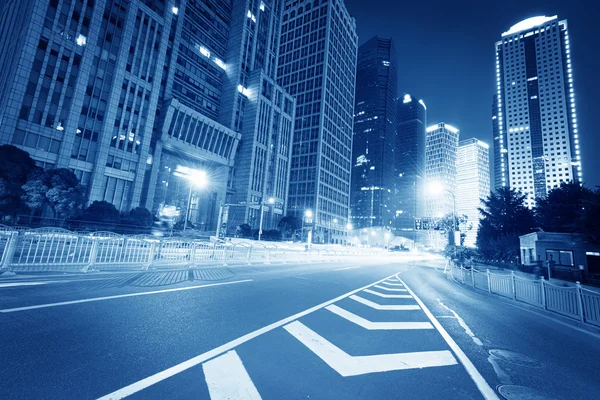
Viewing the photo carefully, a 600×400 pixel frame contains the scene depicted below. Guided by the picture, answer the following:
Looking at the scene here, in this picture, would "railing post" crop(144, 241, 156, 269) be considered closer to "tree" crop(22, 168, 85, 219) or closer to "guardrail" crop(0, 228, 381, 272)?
"guardrail" crop(0, 228, 381, 272)

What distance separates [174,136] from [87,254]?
54.3 m

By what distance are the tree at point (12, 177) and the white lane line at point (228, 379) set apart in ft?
125

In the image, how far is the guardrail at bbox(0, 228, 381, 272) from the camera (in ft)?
28.2

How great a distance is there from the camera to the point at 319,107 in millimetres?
97562

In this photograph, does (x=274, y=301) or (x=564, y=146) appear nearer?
(x=274, y=301)

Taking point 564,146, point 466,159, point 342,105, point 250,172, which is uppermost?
point 466,159

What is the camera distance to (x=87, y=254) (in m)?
10.6

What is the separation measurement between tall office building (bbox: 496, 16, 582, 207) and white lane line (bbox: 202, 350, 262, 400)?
5808 inches

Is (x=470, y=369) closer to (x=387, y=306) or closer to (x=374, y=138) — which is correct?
(x=387, y=306)

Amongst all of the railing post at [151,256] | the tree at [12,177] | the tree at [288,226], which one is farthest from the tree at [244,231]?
the railing post at [151,256]

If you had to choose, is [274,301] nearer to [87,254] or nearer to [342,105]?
[87,254]

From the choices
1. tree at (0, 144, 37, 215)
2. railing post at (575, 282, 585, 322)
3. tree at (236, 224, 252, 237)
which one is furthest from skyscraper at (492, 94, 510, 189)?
tree at (0, 144, 37, 215)

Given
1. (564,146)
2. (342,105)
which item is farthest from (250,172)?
(564,146)

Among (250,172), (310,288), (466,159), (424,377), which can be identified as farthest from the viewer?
(466,159)
